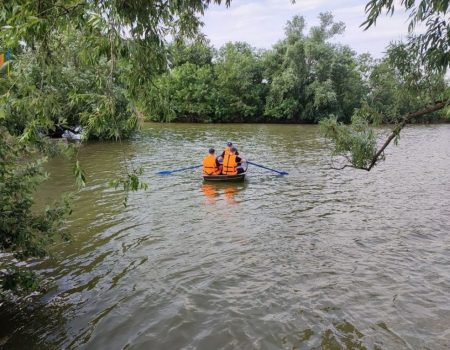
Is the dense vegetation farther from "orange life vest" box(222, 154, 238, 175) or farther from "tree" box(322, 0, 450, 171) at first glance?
"orange life vest" box(222, 154, 238, 175)

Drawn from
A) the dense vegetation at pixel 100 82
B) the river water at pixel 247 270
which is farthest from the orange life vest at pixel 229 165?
the dense vegetation at pixel 100 82

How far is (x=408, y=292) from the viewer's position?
690 cm

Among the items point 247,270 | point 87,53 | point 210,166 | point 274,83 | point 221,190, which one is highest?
point 274,83

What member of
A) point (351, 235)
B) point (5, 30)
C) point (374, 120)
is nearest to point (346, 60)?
point (351, 235)

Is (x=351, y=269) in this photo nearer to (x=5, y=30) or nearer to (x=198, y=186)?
(x=5, y=30)

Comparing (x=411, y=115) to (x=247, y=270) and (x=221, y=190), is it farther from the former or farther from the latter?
(x=221, y=190)

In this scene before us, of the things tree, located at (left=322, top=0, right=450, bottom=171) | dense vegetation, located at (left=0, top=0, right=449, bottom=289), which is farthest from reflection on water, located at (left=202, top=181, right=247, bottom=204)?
tree, located at (left=322, top=0, right=450, bottom=171)

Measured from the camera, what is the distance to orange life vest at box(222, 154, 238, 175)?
600 inches

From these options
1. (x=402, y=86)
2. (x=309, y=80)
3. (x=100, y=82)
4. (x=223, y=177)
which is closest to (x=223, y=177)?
(x=223, y=177)

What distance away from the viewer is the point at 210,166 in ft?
50.2

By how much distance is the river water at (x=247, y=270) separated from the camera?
5.75 m

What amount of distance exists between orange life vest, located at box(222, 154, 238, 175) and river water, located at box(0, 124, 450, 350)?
2.18 feet

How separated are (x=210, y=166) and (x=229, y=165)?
0.72m

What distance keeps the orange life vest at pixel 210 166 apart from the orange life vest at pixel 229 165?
0.30m
